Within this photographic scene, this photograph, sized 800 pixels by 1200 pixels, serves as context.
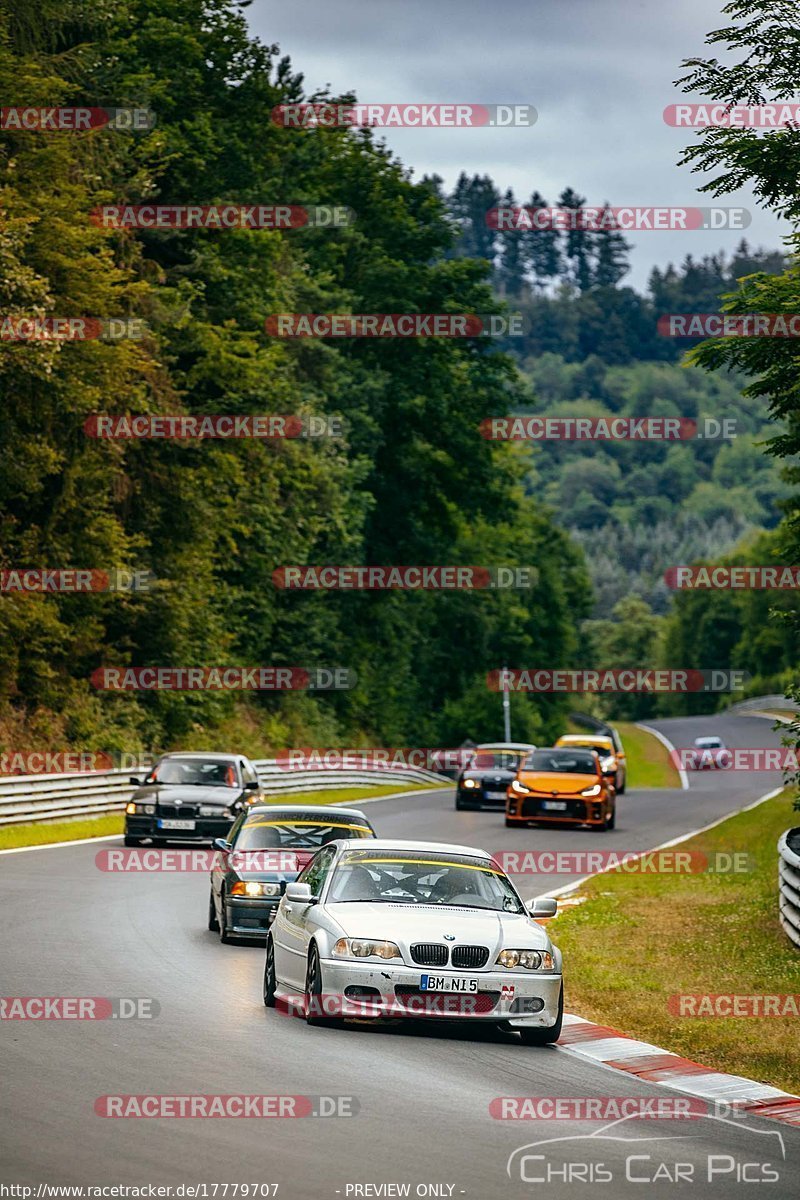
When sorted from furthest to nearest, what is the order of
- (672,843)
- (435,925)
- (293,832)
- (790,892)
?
(672,843)
(293,832)
(790,892)
(435,925)

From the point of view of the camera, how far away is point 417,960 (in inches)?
479

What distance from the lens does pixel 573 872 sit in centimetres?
2708

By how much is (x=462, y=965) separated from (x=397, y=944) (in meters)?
0.45

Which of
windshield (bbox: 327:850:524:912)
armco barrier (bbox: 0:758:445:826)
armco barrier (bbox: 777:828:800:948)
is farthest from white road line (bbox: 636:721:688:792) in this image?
windshield (bbox: 327:850:524:912)

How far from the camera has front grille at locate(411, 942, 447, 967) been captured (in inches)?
479

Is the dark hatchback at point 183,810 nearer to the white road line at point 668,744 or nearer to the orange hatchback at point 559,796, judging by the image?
the orange hatchback at point 559,796

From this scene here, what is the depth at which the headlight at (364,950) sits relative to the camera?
39.9ft

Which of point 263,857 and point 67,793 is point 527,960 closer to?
point 263,857

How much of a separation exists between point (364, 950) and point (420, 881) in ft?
4.58

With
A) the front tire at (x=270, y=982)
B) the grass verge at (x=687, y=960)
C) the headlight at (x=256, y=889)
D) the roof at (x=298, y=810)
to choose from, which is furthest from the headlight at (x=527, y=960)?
the roof at (x=298, y=810)

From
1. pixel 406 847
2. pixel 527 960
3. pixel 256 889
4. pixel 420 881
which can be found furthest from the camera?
pixel 256 889

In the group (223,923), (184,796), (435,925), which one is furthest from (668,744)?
(435,925)

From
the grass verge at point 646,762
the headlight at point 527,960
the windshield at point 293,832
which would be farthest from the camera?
the grass verge at point 646,762

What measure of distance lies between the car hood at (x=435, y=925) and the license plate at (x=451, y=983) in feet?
0.75
